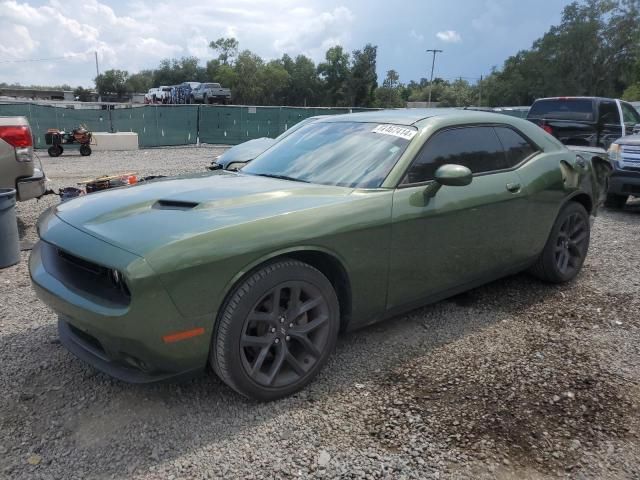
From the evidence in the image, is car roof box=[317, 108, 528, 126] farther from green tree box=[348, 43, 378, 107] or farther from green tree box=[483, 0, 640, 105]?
green tree box=[348, 43, 378, 107]

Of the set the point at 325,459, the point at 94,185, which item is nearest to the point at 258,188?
the point at 325,459

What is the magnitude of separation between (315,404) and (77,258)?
4.78 ft

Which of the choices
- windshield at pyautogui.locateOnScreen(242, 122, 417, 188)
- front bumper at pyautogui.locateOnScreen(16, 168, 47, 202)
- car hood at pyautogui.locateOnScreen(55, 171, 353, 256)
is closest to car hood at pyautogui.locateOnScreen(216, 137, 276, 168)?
front bumper at pyautogui.locateOnScreen(16, 168, 47, 202)

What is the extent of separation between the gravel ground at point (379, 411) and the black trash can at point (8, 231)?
1179 millimetres

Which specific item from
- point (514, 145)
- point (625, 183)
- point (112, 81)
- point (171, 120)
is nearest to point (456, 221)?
point (514, 145)

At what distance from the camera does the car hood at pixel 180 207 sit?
2.50 meters

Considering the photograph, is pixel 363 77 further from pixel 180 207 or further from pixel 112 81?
pixel 180 207

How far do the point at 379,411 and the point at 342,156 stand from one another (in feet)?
5.41

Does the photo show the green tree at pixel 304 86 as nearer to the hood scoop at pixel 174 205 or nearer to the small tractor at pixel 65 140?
the small tractor at pixel 65 140

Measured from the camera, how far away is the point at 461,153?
369 cm

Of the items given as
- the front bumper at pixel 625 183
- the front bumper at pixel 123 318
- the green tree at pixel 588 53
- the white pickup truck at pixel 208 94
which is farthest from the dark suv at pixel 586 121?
the green tree at pixel 588 53

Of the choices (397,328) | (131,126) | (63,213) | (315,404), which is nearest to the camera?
(315,404)

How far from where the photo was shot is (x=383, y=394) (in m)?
2.92

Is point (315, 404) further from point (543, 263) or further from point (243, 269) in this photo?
point (543, 263)
